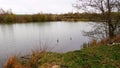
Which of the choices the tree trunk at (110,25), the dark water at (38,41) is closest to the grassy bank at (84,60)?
the dark water at (38,41)

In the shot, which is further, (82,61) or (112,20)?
(112,20)

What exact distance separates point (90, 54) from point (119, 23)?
19.5 feet

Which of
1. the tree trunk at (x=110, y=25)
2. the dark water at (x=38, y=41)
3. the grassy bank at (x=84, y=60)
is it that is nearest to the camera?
the grassy bank at (x=84, y=60)

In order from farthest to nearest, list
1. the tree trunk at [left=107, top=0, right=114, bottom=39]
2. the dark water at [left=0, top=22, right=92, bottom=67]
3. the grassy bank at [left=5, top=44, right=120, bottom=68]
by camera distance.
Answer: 1. the dark water at [left=0, top=22, right=92, bottom=67]
2. the tree trunk at [left=107, top=0, right=114, bottom=39]
3. the grassy bank at [left=5, top=44, right=120, bottom=68]

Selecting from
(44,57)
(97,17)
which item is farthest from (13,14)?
(44,57)

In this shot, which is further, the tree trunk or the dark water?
the dark water

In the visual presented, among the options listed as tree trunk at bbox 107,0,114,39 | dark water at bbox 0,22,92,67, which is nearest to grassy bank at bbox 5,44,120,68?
dark water at bbox 0,22,92,67

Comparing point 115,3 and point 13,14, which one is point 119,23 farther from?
point 13,14

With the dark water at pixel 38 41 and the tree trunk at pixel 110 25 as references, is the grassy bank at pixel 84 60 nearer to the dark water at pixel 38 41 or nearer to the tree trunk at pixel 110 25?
the dark water at pixel 38 41

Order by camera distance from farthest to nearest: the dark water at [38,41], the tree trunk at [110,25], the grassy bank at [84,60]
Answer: the dark water at [38,41] → the tree trunk at [110,25] → the grassy bank at [84,60]

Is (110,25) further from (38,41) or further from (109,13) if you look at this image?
(38,41)

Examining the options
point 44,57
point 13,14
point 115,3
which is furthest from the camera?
point 13,14

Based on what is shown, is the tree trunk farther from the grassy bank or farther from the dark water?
the grassy bank

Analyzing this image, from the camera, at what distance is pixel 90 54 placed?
7.34 metres
